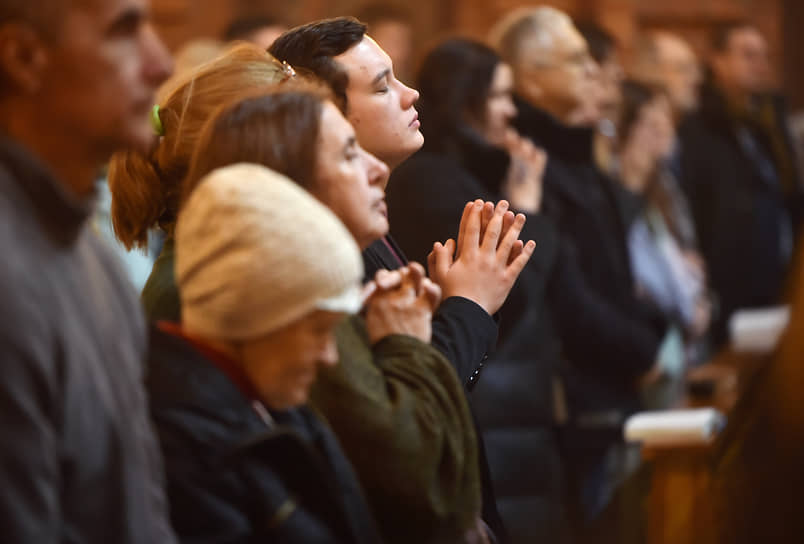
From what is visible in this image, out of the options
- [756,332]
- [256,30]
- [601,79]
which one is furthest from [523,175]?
[756,332]

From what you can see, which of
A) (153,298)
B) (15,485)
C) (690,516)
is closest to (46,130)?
(15,485)

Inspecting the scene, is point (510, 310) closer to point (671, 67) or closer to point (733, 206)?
point (733, 206)

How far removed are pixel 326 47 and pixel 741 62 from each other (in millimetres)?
6361

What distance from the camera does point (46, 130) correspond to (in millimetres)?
1437

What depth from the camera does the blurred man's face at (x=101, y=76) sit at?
1416mm

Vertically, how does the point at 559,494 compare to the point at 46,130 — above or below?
below

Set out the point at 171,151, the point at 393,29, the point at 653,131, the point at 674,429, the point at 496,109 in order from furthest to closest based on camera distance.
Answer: the point at 393,29 → the point at 653,131 → the point at 496,109 → the point at 674,429 → the point at 171,151

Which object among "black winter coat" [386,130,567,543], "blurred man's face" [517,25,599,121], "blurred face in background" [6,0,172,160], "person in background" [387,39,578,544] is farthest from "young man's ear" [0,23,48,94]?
"blurred man's face" [517,25,599,121]

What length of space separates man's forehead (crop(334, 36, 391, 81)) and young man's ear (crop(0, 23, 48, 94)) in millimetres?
986

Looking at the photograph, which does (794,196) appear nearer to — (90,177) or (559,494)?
(559,494)

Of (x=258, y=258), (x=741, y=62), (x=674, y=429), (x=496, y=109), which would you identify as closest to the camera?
(x=258, y=258)

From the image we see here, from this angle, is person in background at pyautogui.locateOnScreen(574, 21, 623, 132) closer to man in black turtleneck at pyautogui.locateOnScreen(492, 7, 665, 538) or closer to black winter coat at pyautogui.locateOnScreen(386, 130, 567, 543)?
man in black turtleneck at pyautogui.locateOnScreen(492, 7, 665, 538)

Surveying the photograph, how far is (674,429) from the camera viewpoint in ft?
11.7

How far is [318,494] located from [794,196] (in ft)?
22.5
